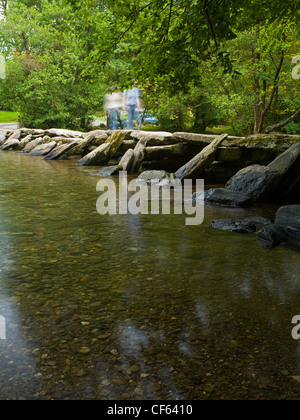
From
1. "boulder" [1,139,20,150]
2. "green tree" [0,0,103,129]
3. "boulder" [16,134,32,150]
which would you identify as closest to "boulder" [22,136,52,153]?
"boulder" [16,134,32,150]

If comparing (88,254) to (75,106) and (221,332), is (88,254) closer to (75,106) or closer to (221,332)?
(221,332)

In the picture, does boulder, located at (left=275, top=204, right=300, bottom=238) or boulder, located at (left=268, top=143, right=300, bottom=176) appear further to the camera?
boulder, located at (left=268, top=143, right=300, bottom=176)

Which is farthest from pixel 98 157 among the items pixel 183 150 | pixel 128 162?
pixel 183 150

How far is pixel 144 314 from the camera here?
3.26m

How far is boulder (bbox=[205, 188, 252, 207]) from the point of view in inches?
327

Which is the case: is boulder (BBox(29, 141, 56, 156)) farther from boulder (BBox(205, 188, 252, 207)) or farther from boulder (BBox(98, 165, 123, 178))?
boulder (BBox(205, 188, 252, 207))

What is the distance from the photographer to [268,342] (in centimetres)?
284

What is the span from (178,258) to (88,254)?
1.19 m

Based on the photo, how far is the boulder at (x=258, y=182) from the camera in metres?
8.78

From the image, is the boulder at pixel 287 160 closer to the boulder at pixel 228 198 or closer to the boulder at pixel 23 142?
the boulder at pixel 228 198

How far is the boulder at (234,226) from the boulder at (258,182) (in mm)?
2595

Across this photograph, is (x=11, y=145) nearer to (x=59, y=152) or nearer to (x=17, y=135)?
(x=17, y=135)

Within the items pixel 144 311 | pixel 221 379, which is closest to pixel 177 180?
pixel 144 311

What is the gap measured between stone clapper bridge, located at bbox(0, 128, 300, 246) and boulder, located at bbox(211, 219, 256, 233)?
1.5 inches
